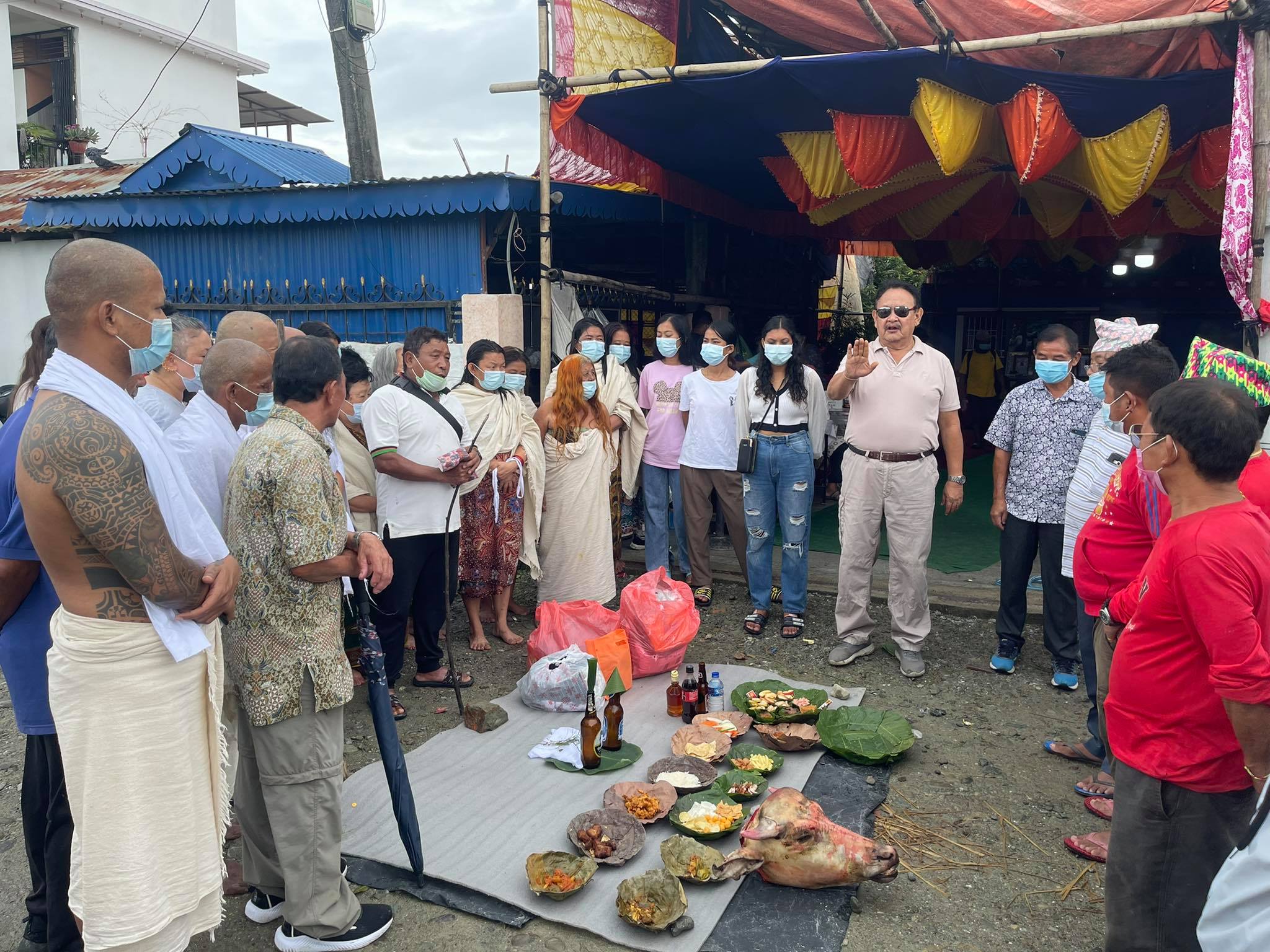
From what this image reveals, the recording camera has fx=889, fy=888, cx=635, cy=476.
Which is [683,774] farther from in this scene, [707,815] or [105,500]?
[105,500]

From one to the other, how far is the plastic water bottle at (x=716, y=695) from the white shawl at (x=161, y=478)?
8.93ft


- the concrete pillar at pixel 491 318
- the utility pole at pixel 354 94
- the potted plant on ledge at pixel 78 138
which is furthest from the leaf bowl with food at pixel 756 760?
the potted plant on ledge at pixel 78 138

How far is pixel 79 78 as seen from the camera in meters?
15.4

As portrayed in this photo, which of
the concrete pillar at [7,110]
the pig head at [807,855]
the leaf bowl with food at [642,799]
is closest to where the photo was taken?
the pig head at [807,855]

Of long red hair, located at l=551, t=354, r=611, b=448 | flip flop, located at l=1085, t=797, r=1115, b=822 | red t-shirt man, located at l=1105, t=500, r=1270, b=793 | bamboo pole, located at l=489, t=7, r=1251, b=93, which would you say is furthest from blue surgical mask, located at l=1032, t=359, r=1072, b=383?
long red hair, located at l=551, t=354, r=611, b=448

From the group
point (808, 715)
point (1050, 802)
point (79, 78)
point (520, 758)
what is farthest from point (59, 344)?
point (79, 78)

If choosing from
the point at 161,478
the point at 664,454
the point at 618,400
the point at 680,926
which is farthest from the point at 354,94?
the point at 680,926

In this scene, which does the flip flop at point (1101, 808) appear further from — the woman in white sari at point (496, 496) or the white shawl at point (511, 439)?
the white shawl at point (511, 439)

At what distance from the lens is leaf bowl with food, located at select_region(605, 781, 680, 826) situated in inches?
134

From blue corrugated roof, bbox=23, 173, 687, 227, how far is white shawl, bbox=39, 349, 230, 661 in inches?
187

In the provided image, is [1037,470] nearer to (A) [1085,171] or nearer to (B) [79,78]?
(A) [1085,171]

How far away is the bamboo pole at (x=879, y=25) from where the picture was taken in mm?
5107

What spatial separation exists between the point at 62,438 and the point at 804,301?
1116cm

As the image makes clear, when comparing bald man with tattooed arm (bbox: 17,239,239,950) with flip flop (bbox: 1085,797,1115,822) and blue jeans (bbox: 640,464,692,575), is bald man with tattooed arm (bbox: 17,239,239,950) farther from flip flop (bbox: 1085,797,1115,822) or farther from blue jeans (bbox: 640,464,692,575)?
blue jeans (bbox: 640,464,692,575)
